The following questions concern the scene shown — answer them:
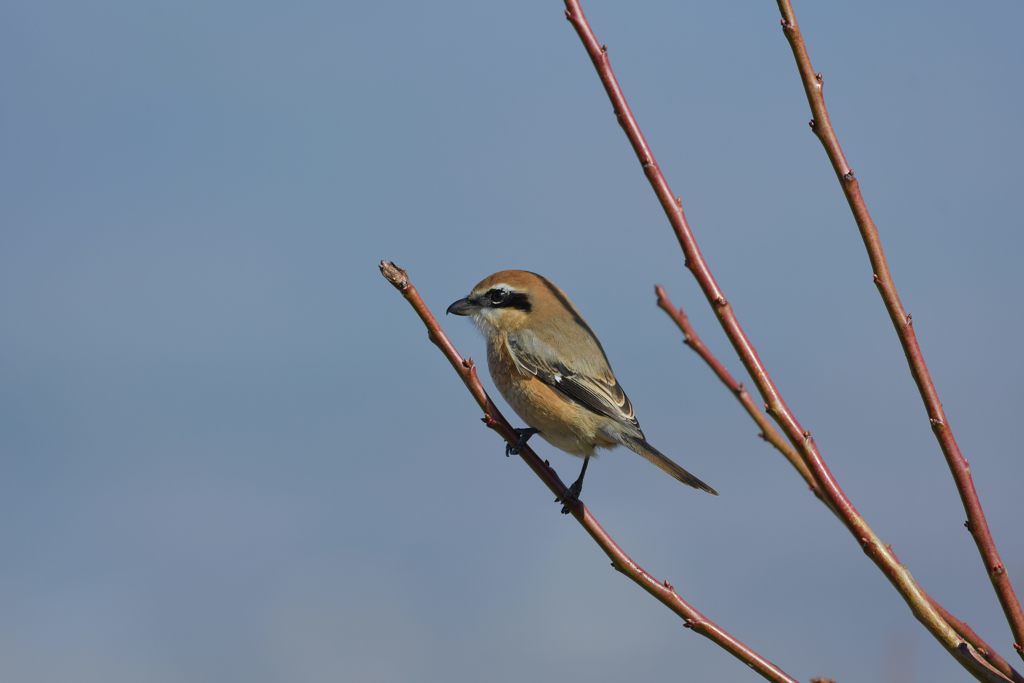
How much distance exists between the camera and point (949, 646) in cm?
149

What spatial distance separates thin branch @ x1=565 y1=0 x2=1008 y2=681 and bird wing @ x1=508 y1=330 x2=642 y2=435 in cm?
249

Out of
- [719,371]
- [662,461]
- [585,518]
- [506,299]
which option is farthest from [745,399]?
[506,299]

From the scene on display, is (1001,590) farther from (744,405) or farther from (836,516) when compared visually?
(744,405)

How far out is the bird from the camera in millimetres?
4078

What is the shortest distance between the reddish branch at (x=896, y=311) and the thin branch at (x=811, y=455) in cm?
11

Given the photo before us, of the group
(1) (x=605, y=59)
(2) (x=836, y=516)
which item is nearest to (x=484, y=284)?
(1) (x=605, y=59)

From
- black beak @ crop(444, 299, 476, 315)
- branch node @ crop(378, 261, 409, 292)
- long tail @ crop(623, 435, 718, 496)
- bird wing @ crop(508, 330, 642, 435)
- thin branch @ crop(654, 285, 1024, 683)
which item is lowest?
thin branch @ crop(654, 285, 1024, 683)

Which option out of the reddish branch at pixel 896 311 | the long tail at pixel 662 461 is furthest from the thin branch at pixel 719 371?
the long tail at pixel 662 461

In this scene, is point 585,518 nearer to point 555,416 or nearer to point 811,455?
point 811,455

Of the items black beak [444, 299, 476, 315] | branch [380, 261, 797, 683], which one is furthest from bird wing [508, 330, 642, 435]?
branch [380, 261, 797, 683]

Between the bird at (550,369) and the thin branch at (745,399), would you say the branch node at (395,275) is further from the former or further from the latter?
the bird at (550,369)

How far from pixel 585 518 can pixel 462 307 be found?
→ 262 centimetres

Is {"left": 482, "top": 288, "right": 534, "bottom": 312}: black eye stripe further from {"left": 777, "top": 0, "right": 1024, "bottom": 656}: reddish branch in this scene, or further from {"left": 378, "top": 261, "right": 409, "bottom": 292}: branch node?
{"left": 777, "top": 0, "right": 1024, "bottom": 656}: reddish branch

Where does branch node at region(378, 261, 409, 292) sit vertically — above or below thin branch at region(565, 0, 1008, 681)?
above
